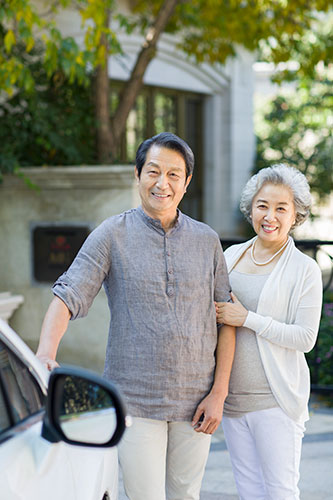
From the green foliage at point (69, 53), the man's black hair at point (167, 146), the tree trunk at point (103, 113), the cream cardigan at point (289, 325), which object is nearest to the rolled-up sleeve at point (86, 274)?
the man's black hair at point (167, 146)

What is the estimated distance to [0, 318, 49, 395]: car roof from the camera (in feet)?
5.83

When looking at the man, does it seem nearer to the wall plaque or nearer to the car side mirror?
the car side mirror

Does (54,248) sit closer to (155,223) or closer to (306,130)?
(155,223)

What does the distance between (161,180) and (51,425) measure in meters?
1.03

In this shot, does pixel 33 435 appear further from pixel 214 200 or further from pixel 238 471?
pixel 214 200

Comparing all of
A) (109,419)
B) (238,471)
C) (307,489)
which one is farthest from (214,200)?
(109,419)

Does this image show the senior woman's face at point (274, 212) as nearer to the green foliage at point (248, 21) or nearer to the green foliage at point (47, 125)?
the green foliage at point (47, 125)

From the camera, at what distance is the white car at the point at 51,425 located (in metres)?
1.61

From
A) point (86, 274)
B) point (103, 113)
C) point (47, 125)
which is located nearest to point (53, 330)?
point (86, 274)

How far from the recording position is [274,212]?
273cm

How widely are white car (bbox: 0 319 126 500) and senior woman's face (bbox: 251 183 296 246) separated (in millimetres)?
1192

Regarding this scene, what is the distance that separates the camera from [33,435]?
5.64ft

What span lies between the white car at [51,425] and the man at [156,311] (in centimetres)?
55

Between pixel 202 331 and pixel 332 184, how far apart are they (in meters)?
10.8
